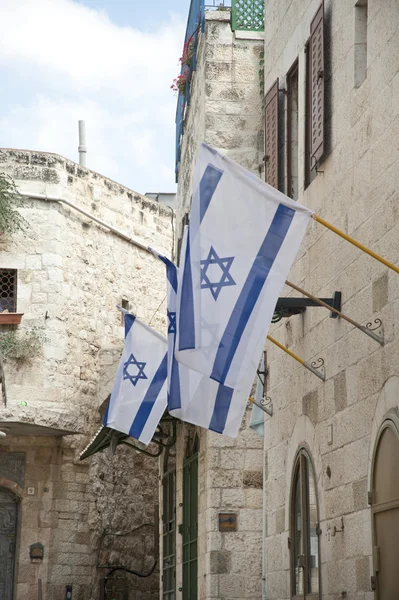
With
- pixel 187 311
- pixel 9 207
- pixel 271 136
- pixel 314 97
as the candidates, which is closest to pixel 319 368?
pixel 187 311

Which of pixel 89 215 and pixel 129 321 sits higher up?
pixel 89 215

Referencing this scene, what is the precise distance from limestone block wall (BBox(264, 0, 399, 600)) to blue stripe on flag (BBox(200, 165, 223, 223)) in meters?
1.14

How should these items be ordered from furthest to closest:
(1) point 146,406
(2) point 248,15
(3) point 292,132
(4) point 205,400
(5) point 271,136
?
(2) point 248,15
(1) point 146,406
(5) point 271,136
(3) point 292,132
(4) point 205,400

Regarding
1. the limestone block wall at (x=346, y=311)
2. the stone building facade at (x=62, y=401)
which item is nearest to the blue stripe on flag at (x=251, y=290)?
the limestone block wall at (x=346, y=311)

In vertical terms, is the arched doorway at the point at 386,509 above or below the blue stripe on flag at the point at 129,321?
below

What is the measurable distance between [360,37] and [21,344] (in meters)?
10.7

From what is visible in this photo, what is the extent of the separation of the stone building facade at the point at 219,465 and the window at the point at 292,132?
3.07 m

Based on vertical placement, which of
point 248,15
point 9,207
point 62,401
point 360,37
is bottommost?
point 62,401

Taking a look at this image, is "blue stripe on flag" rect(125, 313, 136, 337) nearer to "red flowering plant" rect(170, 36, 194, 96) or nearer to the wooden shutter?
the wooden shutter

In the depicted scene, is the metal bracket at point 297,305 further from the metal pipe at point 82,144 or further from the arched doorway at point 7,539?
the metal pipe at point 82,144

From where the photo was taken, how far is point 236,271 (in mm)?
6766

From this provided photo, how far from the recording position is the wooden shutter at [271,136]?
10.3 m

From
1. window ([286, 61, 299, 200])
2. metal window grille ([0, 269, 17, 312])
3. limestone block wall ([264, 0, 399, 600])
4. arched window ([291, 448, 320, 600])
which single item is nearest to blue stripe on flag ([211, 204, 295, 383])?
limestone block wall ([264, 0, 399, 600])

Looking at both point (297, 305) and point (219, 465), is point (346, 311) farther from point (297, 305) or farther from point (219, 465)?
point (219, 465)
